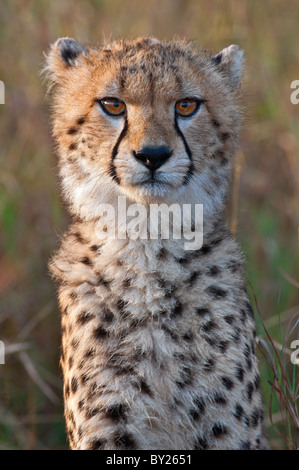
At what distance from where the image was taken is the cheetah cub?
91.2 inches

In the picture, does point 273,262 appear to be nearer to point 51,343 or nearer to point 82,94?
point 51,343

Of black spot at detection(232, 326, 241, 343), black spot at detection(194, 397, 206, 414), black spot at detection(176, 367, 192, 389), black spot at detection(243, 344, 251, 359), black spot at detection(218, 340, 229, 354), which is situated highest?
black spot at detection(232, 326, 241, 343)

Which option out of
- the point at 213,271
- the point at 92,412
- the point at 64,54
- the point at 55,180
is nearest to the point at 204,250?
the point at 213,271

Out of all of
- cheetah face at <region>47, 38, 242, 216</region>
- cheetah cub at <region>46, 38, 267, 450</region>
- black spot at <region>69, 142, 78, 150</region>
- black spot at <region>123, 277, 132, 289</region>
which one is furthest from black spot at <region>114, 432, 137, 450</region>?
black spot at <region>69, 142, 78, 150</region>

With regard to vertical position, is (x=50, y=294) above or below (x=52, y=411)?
above

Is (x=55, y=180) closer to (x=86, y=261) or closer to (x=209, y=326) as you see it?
(x=86, y=261)

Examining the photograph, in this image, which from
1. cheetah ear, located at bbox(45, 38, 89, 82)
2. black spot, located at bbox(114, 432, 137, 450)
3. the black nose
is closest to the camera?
the black nose

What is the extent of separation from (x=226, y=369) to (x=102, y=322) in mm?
427

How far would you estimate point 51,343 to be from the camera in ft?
12.4

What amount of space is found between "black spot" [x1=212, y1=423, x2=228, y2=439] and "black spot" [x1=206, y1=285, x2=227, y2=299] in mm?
408

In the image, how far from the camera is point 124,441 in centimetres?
231

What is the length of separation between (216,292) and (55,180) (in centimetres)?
181

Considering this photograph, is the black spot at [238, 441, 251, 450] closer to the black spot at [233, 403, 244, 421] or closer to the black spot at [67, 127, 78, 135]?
the black spot at [233, 403, 244, 421]

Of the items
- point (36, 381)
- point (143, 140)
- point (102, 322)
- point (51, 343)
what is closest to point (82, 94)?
point (143, 140)
